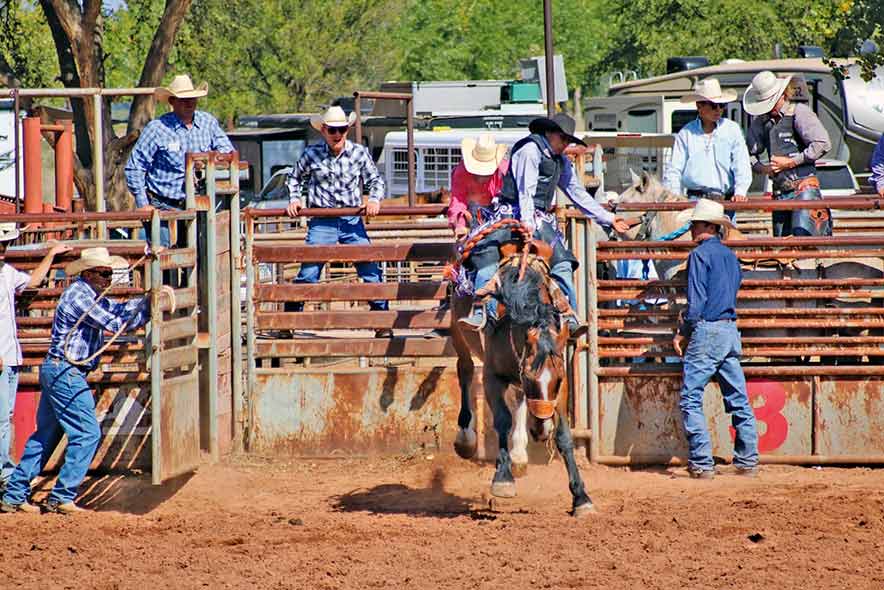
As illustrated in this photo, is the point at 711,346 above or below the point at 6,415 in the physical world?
above

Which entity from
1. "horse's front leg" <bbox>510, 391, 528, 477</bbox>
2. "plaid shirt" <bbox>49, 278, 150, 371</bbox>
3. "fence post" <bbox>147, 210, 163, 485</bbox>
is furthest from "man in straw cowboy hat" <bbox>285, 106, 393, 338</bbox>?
"horse's front leg" <bbox>510, 391, 528, 477</bbox>

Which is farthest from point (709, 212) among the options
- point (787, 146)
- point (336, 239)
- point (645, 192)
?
point (336, 239)

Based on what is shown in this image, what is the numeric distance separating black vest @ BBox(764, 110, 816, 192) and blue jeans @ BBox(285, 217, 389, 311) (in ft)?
11.0

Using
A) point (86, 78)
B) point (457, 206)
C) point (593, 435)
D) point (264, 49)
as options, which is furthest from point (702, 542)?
point (264, 49)

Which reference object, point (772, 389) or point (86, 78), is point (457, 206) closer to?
point (772, 389)

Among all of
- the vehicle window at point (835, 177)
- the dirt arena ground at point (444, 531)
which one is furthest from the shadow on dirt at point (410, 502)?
the vehicle window at point (835, 177)

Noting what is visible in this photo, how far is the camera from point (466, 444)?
10016 mm

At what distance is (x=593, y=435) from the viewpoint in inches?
416

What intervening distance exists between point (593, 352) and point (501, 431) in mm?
1880

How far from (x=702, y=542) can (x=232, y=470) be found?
3.79 meters

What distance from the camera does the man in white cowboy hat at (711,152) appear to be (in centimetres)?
1162

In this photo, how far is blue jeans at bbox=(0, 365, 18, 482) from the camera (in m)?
9.67

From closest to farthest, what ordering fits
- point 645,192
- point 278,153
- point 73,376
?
1. point 73,376
2. point 645,192
3. point 278,153

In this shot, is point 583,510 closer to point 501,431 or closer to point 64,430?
point 501,431
